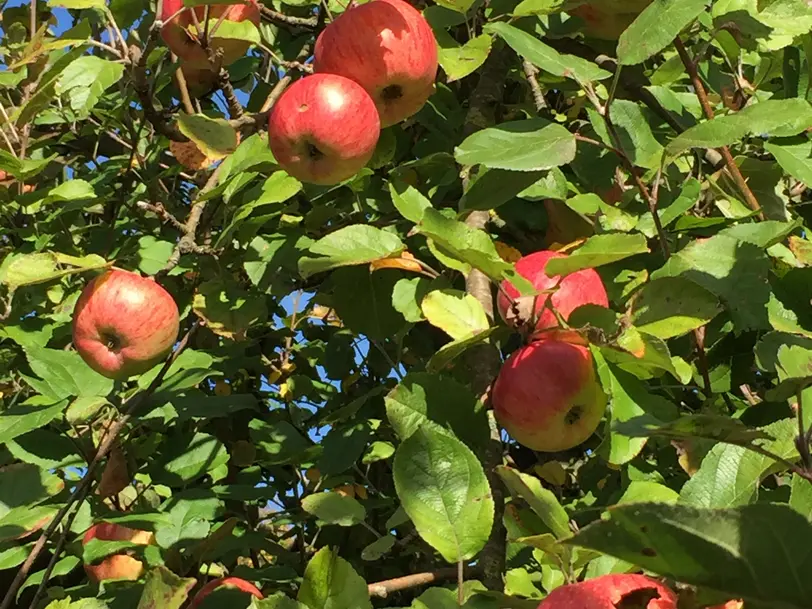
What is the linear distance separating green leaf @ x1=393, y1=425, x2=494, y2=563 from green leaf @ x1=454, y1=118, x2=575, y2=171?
349 millimetres

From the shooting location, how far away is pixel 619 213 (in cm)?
121

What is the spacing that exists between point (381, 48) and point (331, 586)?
2.70 ft

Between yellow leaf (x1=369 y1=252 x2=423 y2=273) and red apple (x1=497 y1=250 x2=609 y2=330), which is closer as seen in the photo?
red apple (x1=497 y1=250 x2=609 y2=330)

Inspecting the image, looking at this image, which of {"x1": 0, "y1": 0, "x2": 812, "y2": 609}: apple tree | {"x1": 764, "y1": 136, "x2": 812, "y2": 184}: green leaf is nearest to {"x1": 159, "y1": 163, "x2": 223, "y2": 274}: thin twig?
{"x1": 0, "y1": 0, "x2": 812, "y2": 609}: apple tree

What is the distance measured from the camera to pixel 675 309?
96 centimetres

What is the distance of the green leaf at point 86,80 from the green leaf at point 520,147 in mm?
812

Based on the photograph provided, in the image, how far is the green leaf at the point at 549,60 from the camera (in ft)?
3.50

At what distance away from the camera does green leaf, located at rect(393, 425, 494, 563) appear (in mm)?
798

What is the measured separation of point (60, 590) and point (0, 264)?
2.30 feet

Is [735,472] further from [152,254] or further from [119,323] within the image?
[152,254]

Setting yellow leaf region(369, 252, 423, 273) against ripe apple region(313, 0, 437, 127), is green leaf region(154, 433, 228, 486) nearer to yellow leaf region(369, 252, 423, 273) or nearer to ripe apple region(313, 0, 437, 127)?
yellow leaf region(369, 252, 423, 273)

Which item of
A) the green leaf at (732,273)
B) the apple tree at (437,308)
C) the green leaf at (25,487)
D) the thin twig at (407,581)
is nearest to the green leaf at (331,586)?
the apple tree at (437,308)

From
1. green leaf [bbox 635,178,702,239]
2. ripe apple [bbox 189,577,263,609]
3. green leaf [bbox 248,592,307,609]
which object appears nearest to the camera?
green leaf [bbox 248,592,307,609]

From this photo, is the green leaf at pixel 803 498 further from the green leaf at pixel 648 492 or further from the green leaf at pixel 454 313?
the green leaf at pixel 454 313
